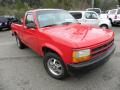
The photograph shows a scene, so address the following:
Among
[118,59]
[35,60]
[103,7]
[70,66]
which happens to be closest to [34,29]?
[35,60]

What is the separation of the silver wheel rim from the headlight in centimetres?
63

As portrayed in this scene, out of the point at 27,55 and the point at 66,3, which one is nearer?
the point at 27,55

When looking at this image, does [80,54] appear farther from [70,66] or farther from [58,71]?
[58,71]

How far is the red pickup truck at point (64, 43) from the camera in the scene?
11.3 feet

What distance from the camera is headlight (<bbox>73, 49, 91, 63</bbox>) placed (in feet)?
11.1

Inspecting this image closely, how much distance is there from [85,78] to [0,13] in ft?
71.3

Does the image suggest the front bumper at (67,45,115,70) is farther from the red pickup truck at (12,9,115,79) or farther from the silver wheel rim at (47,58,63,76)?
the silver wheel rim at (47,58,63,76)

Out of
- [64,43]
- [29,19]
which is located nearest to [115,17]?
[29,19]

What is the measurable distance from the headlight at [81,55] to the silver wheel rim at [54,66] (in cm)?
63

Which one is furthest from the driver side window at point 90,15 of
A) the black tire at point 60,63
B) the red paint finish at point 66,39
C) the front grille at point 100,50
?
the black tire at point 60,63

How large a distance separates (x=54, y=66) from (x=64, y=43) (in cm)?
92

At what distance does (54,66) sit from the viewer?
4.19 meters

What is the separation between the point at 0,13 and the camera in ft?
75.8

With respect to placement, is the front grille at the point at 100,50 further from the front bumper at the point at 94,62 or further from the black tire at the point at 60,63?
the black tire at the point at 60,63
